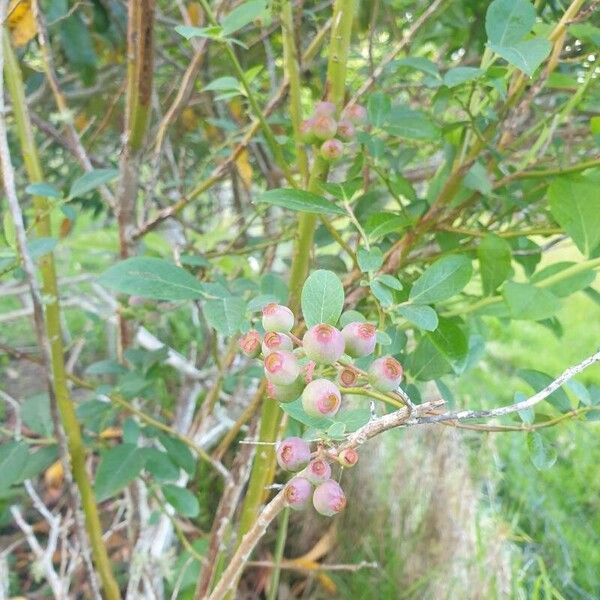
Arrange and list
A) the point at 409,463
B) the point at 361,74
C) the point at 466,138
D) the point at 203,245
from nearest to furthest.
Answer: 1. the point at 466,138
2. the point at 203,245
3. the point at 361,74
4. the point at 409,463

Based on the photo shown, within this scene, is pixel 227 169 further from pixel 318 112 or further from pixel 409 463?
pixel 409 463

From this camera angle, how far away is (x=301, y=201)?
0.53m

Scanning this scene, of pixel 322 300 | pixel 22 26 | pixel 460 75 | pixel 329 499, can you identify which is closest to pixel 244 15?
pixel 460 75

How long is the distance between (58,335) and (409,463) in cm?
101

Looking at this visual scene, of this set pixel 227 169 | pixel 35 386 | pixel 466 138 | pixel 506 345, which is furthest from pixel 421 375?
pixel 506 345

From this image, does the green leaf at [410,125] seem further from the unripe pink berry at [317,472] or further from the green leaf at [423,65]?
the unripe pink berry at [317,472]

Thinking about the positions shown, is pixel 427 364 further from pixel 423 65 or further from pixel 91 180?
pixel 91 180

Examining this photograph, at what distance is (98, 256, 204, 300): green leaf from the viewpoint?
508 mm

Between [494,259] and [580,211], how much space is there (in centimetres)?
8

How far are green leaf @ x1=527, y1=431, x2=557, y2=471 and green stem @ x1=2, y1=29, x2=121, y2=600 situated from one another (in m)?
0.51

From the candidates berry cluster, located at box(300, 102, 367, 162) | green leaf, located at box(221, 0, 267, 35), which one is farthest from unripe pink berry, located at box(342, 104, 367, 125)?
green leaf, located at box(221, 0, 267, 35)

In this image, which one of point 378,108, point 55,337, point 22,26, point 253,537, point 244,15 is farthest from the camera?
point 22,26

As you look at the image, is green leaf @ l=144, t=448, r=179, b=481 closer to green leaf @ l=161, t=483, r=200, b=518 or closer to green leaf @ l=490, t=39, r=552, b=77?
green leaf @ l=161, t=483, r=200, b=518

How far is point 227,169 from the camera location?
874 mm
